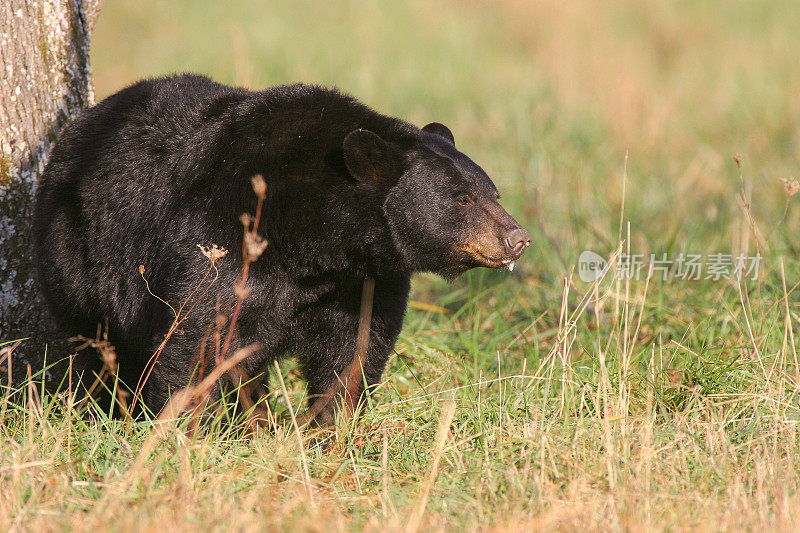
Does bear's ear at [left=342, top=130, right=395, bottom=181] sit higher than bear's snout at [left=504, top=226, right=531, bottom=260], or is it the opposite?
bear's ear at [left=342, top=130, right=395, bottom=181]

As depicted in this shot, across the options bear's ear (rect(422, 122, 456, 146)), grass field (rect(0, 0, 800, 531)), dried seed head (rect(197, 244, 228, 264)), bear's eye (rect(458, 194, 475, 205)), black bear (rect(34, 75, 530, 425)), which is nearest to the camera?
grass field (rect(0, 0, 800, 531))

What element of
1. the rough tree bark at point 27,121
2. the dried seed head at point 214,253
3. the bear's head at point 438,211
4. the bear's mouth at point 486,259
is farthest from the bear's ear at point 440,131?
the rough tree bark at point 27,121

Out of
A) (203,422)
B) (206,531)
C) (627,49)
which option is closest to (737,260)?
(203,422)

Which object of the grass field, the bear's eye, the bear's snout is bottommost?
the grass field

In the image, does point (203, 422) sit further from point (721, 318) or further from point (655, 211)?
point (655, 211)

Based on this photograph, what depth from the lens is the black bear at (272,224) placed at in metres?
3.24

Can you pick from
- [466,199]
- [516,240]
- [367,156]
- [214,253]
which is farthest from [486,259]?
[214,253]

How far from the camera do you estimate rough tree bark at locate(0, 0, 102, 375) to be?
3791mm

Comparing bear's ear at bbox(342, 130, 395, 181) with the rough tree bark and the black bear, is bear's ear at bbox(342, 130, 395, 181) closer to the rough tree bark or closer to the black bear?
the black bear

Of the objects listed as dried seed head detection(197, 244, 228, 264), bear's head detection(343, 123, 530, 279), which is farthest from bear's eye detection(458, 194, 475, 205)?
dried seed head detection(197, 244, 228, 264)

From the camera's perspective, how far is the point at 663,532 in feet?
8.15

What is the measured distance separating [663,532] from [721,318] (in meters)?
2.16

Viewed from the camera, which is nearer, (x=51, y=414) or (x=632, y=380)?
(x=51, y=414)

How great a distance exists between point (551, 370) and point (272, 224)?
1220 millimetres
